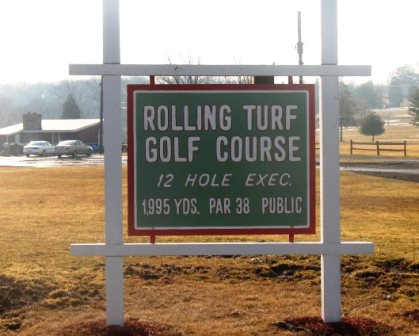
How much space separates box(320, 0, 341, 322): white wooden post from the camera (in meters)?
5.30

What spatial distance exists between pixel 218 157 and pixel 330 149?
861 millimetres

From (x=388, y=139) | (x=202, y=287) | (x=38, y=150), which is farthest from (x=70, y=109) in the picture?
(x=202, y=287)

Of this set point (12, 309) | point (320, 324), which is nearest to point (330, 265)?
point (320, 324)

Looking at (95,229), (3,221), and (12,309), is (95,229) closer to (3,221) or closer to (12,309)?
(3,221)

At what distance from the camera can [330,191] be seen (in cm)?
532

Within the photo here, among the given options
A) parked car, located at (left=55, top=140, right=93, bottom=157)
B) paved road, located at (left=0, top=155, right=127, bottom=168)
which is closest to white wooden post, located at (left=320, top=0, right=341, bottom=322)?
paved road, located at (left=0, top=155, right=127, bottom=168)

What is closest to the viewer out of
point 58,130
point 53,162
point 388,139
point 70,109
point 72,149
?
point 53,162

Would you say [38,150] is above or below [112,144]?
above

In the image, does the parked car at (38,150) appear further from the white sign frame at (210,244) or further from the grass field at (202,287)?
the white sign frame at (210,244)

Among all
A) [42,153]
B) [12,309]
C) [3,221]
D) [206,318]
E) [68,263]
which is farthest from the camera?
[42,153]

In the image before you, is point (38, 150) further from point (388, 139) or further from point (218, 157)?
point (218, 157)

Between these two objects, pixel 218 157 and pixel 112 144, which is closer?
pixel 112 144

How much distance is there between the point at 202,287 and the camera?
698 centimetres

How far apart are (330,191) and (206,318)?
4.99 ft
